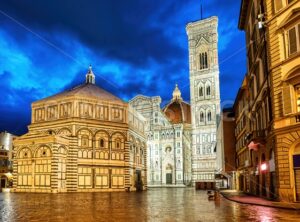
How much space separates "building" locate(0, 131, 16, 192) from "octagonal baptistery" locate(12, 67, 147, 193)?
2098cm

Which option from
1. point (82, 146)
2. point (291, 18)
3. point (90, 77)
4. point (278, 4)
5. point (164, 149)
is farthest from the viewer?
point (164, 149)

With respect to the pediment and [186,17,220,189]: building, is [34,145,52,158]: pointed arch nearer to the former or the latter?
the pediment

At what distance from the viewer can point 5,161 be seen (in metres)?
67.9

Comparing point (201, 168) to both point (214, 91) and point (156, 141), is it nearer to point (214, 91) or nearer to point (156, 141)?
point (156, 141)

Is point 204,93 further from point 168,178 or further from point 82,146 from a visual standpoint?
point 82,146

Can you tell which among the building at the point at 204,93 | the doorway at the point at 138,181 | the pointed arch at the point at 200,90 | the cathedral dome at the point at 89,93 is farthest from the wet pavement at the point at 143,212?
the pointed arch at the point at 200,90

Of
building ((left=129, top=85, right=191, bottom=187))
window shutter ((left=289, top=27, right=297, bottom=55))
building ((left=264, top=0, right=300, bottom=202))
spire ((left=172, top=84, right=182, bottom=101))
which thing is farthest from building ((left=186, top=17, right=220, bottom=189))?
window shutter ((left=289, top=27, right=297, bottom=55))

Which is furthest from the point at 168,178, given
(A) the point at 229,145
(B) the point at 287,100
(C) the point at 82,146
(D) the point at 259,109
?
(B) the point at 287,100

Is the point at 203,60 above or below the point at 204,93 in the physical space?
above

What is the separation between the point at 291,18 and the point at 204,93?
6566 centimetres

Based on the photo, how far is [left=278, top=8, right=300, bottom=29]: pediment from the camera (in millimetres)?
18680

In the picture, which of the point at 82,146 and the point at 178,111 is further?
the point at 178,111

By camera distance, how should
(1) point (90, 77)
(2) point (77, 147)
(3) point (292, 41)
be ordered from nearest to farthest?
(3) point (292, 41) → (2) point (77, 147) → (1) point (90, 77)

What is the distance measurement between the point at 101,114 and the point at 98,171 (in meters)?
7.52
